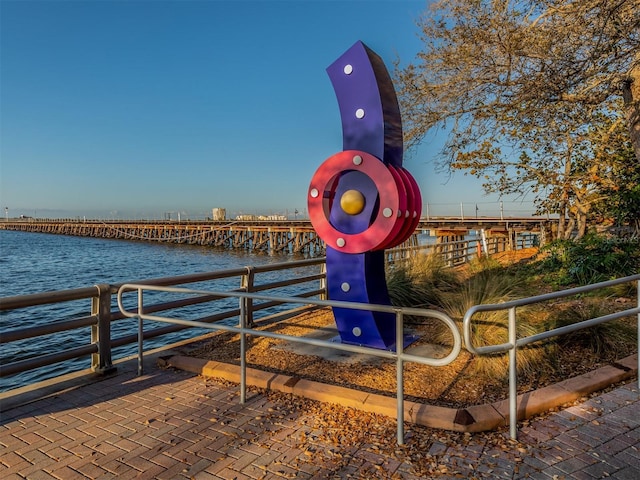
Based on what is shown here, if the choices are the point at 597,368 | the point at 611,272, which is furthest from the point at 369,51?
the point at 611,272

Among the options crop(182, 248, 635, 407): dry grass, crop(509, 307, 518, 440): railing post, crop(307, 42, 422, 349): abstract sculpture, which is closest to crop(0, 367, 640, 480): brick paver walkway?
crop(509, 307, 518, 440): railing post

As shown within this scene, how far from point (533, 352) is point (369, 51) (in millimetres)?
3984

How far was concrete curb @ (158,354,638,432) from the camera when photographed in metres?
3.47

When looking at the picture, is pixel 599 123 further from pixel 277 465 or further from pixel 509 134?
pixel 277 465

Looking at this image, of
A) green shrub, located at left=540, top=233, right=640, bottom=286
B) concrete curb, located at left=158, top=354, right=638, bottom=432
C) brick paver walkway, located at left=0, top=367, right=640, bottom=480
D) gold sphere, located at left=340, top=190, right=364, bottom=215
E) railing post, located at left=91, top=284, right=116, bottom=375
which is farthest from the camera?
green shrub, located at left=540, top=233, right=640, bottom=286

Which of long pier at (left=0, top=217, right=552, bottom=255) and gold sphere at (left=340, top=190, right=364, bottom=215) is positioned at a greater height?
gold sphere at (left=340, top=190, right=364, bottom=215)

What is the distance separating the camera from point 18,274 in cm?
2538

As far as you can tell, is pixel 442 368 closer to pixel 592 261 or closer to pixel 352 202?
pixel 352 202

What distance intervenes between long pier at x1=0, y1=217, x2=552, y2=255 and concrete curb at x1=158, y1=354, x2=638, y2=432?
59.3 feet

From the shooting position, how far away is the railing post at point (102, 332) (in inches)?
190

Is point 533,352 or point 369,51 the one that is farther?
point 369,51

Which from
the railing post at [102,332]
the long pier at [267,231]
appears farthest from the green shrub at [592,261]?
the long pier at [267,231]

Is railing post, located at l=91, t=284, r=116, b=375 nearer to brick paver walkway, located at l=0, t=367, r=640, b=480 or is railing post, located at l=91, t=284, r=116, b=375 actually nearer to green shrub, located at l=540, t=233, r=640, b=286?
brick paver walkway, located at l=0, t=367, r=640, b=480

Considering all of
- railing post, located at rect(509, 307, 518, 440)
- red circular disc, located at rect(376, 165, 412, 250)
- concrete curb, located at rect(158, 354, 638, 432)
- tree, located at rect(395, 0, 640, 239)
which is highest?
tree, located at rect(395, 0, 640, 239)
